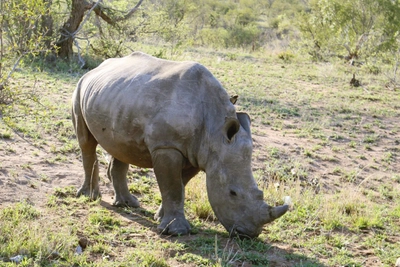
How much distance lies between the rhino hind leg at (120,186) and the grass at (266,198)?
0.14 metres

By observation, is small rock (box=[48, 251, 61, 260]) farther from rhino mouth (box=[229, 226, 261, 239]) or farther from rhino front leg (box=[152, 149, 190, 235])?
rhino mouth (box=[229, 226, 261, 239])

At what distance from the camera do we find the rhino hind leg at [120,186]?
6801 millimetres

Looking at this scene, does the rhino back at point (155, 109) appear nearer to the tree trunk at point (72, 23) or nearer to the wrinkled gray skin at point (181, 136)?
the wrinkled gray skin at point (181, 136)

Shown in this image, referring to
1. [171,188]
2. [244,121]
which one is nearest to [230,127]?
[244,121]

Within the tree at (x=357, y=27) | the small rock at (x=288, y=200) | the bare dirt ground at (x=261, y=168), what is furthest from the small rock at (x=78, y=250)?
the tree at (x=357, y=27)

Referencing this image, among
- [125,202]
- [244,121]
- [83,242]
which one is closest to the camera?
[83,242]

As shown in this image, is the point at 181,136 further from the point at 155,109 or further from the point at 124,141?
the point at 124,141

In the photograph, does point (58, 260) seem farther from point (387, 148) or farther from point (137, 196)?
point (387, 148)

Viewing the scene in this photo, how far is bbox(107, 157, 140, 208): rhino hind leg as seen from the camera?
6801mm

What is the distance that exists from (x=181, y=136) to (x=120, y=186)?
5.16 ft

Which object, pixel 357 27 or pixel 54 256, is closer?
pixel 54 256

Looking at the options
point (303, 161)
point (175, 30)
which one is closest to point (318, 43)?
point (175, 30)

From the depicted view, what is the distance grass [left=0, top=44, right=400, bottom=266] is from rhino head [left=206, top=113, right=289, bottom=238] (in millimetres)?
232

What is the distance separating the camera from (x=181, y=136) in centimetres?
563
